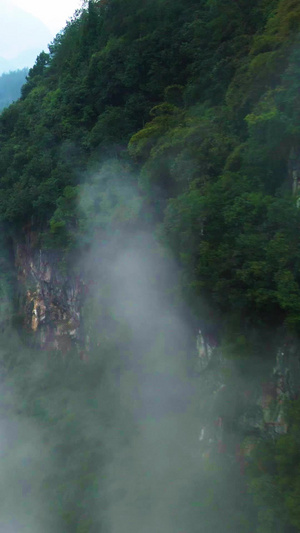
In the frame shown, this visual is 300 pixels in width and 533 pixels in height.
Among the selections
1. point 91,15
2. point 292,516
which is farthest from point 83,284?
point 91,15

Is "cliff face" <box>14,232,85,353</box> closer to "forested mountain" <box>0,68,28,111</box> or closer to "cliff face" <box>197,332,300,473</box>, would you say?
"cliff face" <box>197,332,300,473</box>

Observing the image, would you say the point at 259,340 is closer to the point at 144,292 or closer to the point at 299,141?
the point at 299,141

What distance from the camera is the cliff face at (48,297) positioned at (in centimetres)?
2202

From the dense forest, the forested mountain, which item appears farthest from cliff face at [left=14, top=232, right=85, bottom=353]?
the forested mountain

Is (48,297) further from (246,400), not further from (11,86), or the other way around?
(11,86)

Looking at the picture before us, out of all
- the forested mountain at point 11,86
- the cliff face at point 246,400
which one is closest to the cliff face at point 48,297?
the cliff face at point 246,400

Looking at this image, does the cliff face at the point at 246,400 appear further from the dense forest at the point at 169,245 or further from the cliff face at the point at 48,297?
the cliff face at the point at 48,297

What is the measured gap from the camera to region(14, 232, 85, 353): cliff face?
22.0 meters

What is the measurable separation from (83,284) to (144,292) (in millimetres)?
3895

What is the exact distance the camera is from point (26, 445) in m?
21.0

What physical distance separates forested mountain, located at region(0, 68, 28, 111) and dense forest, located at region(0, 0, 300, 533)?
7157 cm

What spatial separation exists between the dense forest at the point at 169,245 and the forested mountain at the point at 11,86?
71.6 m

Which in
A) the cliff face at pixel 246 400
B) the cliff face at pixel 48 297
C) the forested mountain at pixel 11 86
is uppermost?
the forested mountain at pixel 11 86

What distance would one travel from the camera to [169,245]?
15.7m
